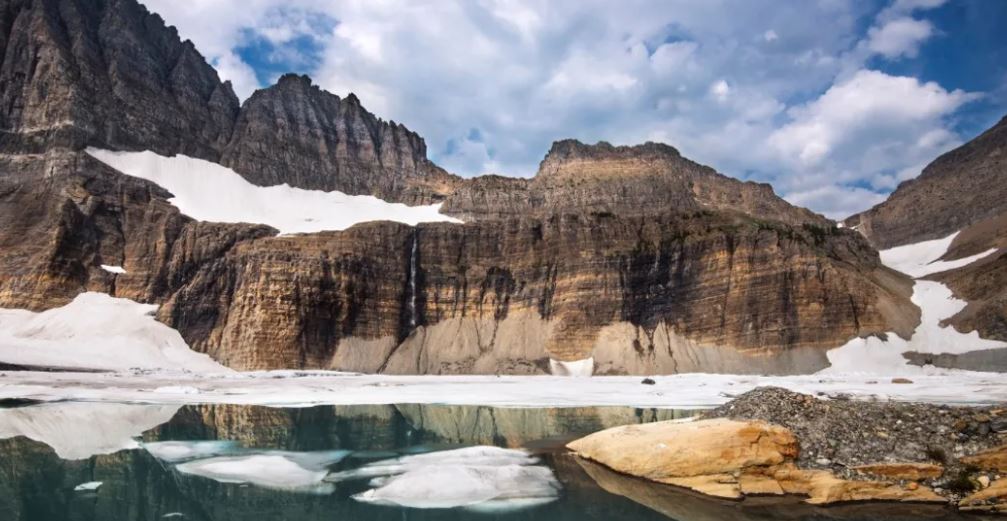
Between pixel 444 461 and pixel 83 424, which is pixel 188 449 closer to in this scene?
pixel 444 461

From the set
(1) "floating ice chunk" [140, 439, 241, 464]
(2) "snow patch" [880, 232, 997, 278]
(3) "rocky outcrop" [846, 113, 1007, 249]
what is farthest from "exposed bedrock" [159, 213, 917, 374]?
(3) "rocky outcrop" [846, 113, 1007, 249]

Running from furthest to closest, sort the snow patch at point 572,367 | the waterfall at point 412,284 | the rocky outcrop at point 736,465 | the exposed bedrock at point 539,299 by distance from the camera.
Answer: the waterfall at point 412,284
the snow patch at point 572,367
the exposed bedrock at point 539,299
the rocky outcrop at point 736,465

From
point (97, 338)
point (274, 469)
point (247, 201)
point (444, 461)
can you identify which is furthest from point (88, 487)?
point (247, 201)

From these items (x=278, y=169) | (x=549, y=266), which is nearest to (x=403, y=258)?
(x=549, y=266)

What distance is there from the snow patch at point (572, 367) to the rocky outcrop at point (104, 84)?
81.6m

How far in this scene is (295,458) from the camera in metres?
21.6

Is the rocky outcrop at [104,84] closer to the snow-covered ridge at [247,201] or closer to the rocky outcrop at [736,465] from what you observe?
the snow-covered ridge at [247,201]

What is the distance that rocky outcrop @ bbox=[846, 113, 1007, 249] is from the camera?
140 metres

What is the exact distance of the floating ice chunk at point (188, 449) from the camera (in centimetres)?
2186

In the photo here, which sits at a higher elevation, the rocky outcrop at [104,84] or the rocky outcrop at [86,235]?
the rocky outcrop at [104,84]

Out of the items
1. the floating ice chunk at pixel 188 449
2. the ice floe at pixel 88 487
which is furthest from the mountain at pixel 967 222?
the ice floe at pixel 88 487

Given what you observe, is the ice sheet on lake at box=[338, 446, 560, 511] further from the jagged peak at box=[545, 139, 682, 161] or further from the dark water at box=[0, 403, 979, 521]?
the jagged peak at box=[545, 139, 682, 161]

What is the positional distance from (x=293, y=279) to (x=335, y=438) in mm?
63684

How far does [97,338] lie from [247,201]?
4286 centimetres
